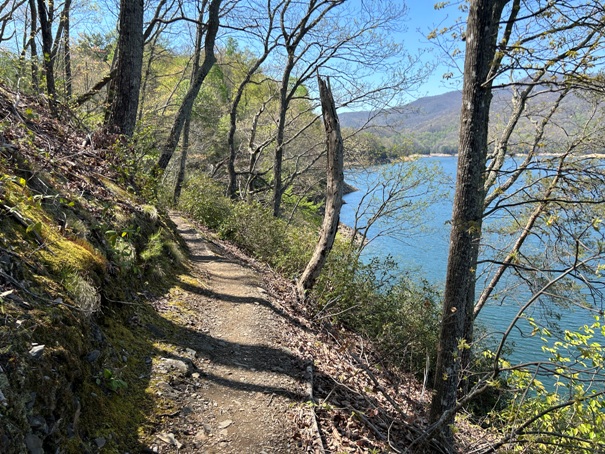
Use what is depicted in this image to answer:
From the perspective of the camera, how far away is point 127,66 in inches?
266

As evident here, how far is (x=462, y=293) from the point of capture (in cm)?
427

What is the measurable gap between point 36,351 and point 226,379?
2.16 meters

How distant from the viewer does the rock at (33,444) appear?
1985 millimetres

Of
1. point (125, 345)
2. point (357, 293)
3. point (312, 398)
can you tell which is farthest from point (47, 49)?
point (357, 293)

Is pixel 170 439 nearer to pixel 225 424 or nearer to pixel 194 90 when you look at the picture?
pixel 225 424

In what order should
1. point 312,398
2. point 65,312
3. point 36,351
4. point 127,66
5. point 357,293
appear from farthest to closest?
1. point 357,293
2. point 127,66
3. point 312,398
4. point 65,312
5. point 36,351

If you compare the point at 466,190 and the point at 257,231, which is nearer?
the point at 466,190

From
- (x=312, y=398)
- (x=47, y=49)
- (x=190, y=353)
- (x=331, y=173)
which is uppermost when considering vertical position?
(x=47, y=49)

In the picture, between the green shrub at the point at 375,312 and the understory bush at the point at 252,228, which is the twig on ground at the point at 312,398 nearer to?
the green shrub at the point at 375,312

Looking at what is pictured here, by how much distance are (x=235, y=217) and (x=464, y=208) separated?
913 cm

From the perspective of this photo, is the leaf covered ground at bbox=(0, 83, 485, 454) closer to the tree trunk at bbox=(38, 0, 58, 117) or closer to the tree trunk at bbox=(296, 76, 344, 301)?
the tree trunk at bbox=(38, 0, 58, 117)

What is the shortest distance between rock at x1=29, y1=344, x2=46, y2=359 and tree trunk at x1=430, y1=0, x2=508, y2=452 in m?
3.54

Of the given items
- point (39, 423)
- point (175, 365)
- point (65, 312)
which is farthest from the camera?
point (175, 365)

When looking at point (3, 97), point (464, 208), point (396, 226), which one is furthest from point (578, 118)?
point (3, 97)
